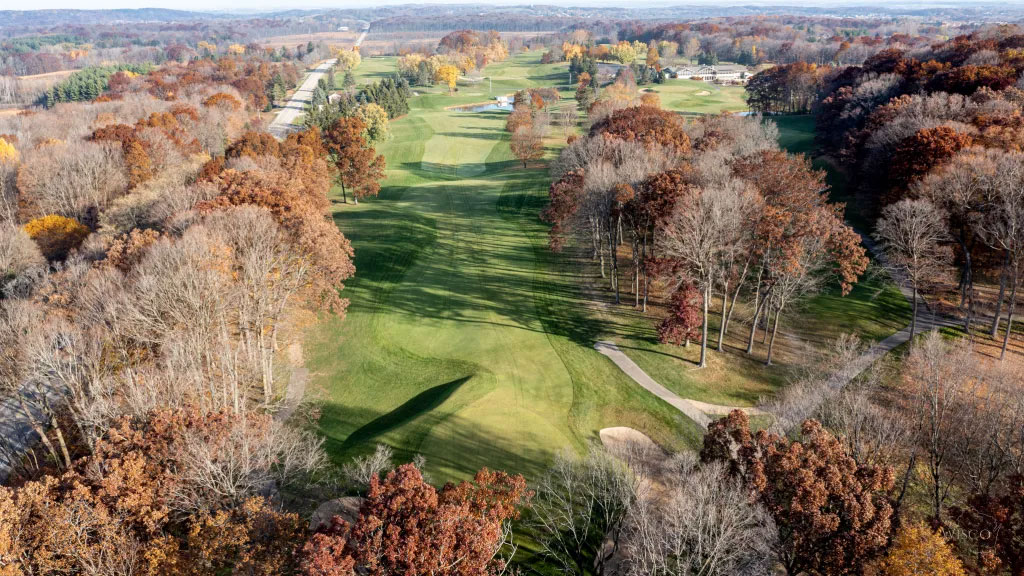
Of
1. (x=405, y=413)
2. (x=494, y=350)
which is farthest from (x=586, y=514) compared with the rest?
(x=494, y=350)

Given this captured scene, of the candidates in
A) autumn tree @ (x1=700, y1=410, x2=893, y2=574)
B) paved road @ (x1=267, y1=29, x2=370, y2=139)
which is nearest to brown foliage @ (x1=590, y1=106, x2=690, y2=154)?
autumn tree @ (x1=700, y1=410, x2=893, y2=574)

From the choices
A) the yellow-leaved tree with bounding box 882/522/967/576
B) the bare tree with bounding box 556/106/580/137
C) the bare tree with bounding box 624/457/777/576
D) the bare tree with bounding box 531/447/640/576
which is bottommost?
the bare tree with bounding box 531/447/640/576

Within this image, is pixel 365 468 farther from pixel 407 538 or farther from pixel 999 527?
pixel 999 527

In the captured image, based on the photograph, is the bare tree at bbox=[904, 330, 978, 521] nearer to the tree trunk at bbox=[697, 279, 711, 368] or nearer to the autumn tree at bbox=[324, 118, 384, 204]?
the tree trunk at bbox=[697, 279, 711, 368]

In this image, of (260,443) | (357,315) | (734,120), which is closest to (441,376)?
(357,315)

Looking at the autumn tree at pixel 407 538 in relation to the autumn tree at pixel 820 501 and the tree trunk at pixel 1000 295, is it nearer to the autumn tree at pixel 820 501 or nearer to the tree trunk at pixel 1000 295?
the autumn tree at pixel 820 501

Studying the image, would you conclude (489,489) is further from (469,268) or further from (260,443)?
(469,268)
